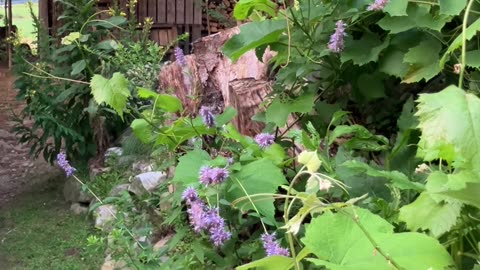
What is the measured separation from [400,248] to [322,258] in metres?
0.11

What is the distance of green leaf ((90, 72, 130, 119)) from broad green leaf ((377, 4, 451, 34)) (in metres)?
0.61

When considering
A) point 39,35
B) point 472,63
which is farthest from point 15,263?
point 472,63

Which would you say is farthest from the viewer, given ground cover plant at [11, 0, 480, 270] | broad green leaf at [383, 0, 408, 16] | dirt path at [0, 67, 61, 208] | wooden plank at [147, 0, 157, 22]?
wooden plank at [147, 0, 157, 22]

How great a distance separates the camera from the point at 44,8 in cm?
697

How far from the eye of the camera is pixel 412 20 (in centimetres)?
149

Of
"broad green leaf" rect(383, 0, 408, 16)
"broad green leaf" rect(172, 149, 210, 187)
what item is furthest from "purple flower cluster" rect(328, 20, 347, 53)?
"broad green leaf" rect(172, 149, 210, 187)

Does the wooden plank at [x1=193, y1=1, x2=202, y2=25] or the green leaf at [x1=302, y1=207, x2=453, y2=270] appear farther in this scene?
the wooden plank at [x1=193, y1=1, x2=202, y2=25]

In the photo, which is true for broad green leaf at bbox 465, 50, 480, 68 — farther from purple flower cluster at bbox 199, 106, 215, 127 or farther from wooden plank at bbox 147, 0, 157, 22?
wooden plank at bbox 147, 0, 157, 22

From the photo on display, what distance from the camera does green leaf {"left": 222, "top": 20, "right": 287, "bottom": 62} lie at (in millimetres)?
1605

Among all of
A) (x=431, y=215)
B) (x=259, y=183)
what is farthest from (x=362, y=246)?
(x=259, y=183)

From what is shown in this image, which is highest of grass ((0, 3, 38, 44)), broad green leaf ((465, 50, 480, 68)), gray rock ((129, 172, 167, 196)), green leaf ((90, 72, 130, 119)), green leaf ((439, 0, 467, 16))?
green leaf ((439, 0, 467, 16))

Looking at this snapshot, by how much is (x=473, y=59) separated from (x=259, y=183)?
21.1 inches

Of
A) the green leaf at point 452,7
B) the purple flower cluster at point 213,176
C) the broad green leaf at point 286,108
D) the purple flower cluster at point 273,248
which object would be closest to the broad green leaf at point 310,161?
the purple flower cluster at point 273,248

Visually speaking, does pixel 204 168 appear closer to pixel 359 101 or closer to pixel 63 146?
pixel 359 101
